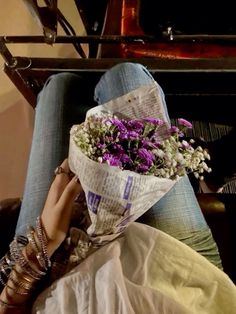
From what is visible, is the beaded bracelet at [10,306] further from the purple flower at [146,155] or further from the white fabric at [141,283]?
the purple flower at [146,155]

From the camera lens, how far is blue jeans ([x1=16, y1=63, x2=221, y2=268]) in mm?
779

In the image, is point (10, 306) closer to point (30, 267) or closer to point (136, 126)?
point (30, 267)

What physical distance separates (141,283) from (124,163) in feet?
0.68

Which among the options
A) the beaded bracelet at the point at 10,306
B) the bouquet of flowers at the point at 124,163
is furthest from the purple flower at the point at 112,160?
the beaded bracelet at the point at 10,306

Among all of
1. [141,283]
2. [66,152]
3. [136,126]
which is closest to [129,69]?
[66,152]

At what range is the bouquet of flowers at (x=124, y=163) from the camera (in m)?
0.51

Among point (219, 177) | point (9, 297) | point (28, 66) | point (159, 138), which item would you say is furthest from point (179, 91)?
point (9, 297)

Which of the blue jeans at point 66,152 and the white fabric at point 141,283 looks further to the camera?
the blue jeans at point 66,152

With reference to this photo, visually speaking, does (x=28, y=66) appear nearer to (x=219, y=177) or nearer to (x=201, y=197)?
(x=201, y=197)

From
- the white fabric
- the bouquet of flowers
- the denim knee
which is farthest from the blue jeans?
the bouquet of flowers

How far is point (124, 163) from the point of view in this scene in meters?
0.52

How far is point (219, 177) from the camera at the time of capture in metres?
1.16

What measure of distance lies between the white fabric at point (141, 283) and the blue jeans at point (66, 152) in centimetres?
11

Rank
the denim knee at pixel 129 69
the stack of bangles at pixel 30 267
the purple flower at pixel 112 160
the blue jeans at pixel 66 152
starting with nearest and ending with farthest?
the purple flower at pixel 112 160, the stack of bangles at pixel 30 267, the blue jeans at pixel 66 152, the denim knee at pixel 129 69
